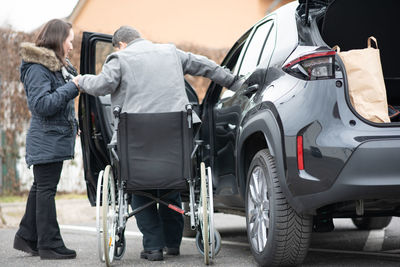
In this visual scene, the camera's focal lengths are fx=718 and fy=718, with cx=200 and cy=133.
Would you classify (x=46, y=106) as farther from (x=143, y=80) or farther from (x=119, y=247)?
(x=119, y=247)

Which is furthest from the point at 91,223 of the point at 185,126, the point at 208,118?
the point at 185,126

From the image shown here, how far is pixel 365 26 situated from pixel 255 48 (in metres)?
0.87

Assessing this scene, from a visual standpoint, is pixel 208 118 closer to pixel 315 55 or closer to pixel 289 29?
pixel 289 29

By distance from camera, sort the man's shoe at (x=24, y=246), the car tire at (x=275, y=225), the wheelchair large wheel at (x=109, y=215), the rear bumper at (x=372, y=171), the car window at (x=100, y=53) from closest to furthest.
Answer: the rear bumper at (x=372, y=171)
the car tire at (x=275, y=225)
the wheelchair large wheel at (x=109, y=215)
the man's shoe at (x=24, y=246)
the car window at (x=100, y=53)

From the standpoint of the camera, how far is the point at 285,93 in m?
4.05

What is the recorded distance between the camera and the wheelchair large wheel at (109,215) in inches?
175

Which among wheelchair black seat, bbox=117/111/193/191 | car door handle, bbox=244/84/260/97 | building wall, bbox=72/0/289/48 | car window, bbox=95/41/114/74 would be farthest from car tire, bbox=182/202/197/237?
building wall, bbox=72/0/289/48

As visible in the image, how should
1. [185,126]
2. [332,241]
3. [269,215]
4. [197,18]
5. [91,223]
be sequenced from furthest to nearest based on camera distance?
[197,18] → [91,223] → [332,241] → [185,126] → [269,215]

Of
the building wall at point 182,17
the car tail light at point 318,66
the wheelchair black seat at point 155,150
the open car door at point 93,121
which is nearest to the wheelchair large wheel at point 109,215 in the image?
the wheelchair black seat at point 155,150

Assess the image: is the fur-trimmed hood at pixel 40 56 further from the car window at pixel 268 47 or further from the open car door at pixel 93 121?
the car window at pixel 268 47

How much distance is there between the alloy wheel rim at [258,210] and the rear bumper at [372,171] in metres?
0.72

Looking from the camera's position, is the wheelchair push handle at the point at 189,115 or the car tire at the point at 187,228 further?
the car tire at the point at 187,228

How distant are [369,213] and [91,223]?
4847 mm

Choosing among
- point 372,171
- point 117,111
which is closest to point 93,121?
point 117,111
